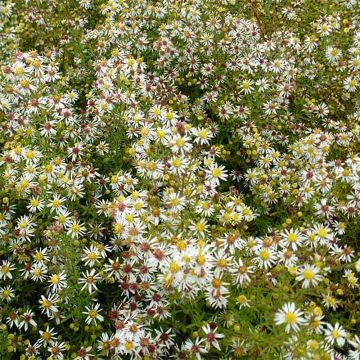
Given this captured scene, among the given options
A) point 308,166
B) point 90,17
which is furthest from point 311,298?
point 90,17

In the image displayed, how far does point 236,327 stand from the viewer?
2777mm

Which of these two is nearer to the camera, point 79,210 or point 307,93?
point 79,210

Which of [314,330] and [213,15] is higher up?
[213,15]

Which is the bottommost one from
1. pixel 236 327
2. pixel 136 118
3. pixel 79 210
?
pixel 79 210

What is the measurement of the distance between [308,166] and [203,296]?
149cm

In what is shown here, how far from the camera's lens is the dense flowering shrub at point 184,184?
291 centimetres

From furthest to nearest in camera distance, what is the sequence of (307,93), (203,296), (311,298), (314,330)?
(307,93)
(311,298)
(203,296)
(314,330)

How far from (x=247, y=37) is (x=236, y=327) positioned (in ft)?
9.86

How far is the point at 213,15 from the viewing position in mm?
4926

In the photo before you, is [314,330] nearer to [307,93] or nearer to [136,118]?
[136,118]

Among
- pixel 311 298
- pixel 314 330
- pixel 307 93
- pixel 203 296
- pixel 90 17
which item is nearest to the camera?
pixel 314 330

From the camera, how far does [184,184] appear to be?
325 cm

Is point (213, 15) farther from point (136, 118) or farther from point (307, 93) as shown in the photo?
point (136, 118)

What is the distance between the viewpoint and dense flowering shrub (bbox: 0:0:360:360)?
2.91 meters
